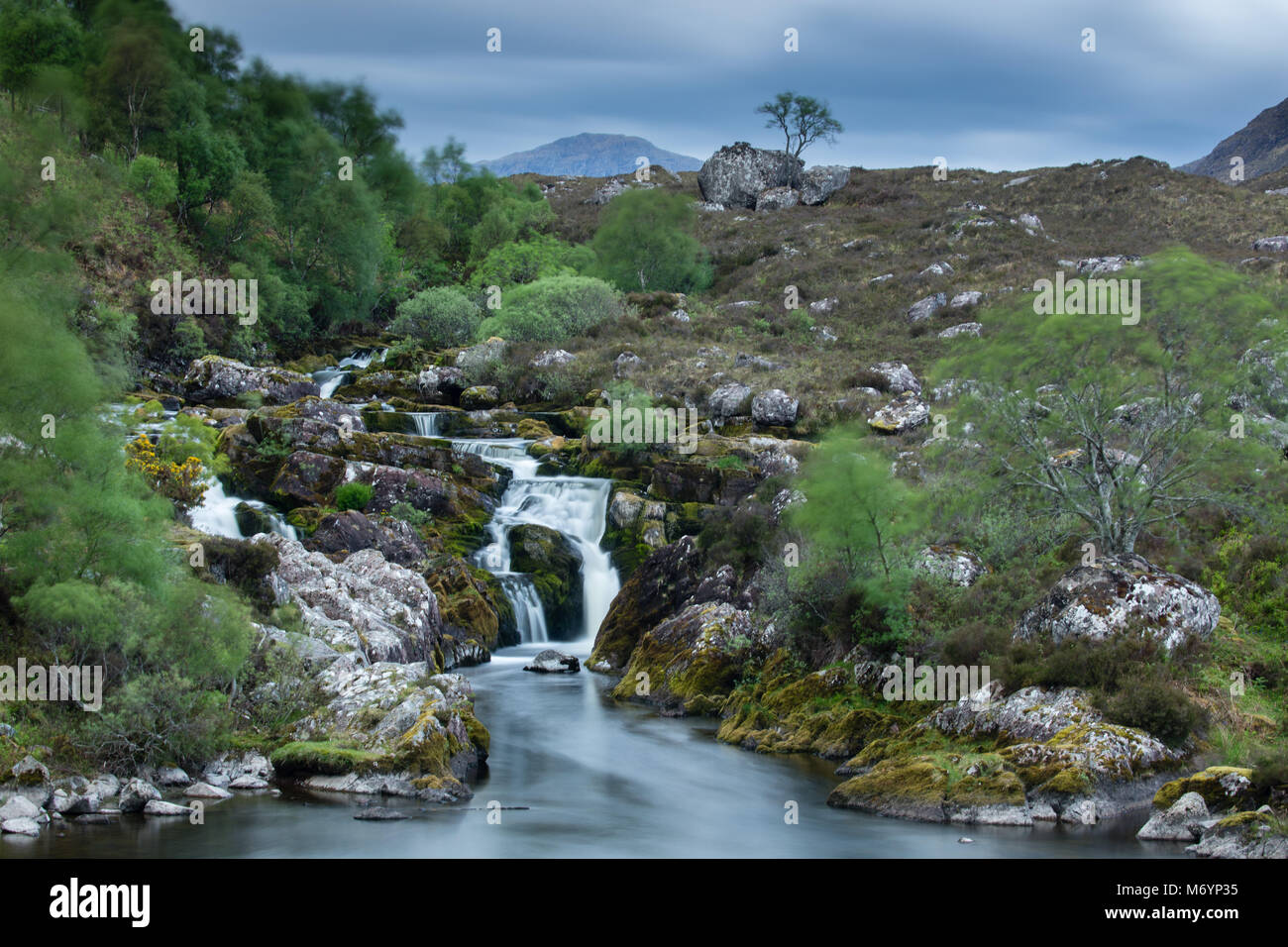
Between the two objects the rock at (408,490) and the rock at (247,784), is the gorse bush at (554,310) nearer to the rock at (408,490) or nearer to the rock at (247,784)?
the rock at (408,490)

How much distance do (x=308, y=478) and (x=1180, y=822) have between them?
3082 cm

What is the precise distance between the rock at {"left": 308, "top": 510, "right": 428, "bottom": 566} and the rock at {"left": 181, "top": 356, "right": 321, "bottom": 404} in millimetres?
19072

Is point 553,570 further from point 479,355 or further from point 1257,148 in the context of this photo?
point 1257,148

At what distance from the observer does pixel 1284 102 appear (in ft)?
419

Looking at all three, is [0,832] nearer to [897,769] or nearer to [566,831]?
[566,831]

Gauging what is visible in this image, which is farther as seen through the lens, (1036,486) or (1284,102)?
(1284,102)

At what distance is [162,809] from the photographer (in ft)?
57.6

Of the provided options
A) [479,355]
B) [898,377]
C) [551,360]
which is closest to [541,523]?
[551,360]

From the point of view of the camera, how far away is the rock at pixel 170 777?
62.1ft

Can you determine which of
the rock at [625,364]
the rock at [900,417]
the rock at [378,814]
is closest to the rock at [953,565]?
the rock at [378,814]

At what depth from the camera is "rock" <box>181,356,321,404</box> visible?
50531mm

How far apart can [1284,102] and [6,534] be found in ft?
490

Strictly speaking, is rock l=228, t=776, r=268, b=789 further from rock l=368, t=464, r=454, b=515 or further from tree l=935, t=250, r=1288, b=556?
rock l=368, t=464, r=454, b=515
